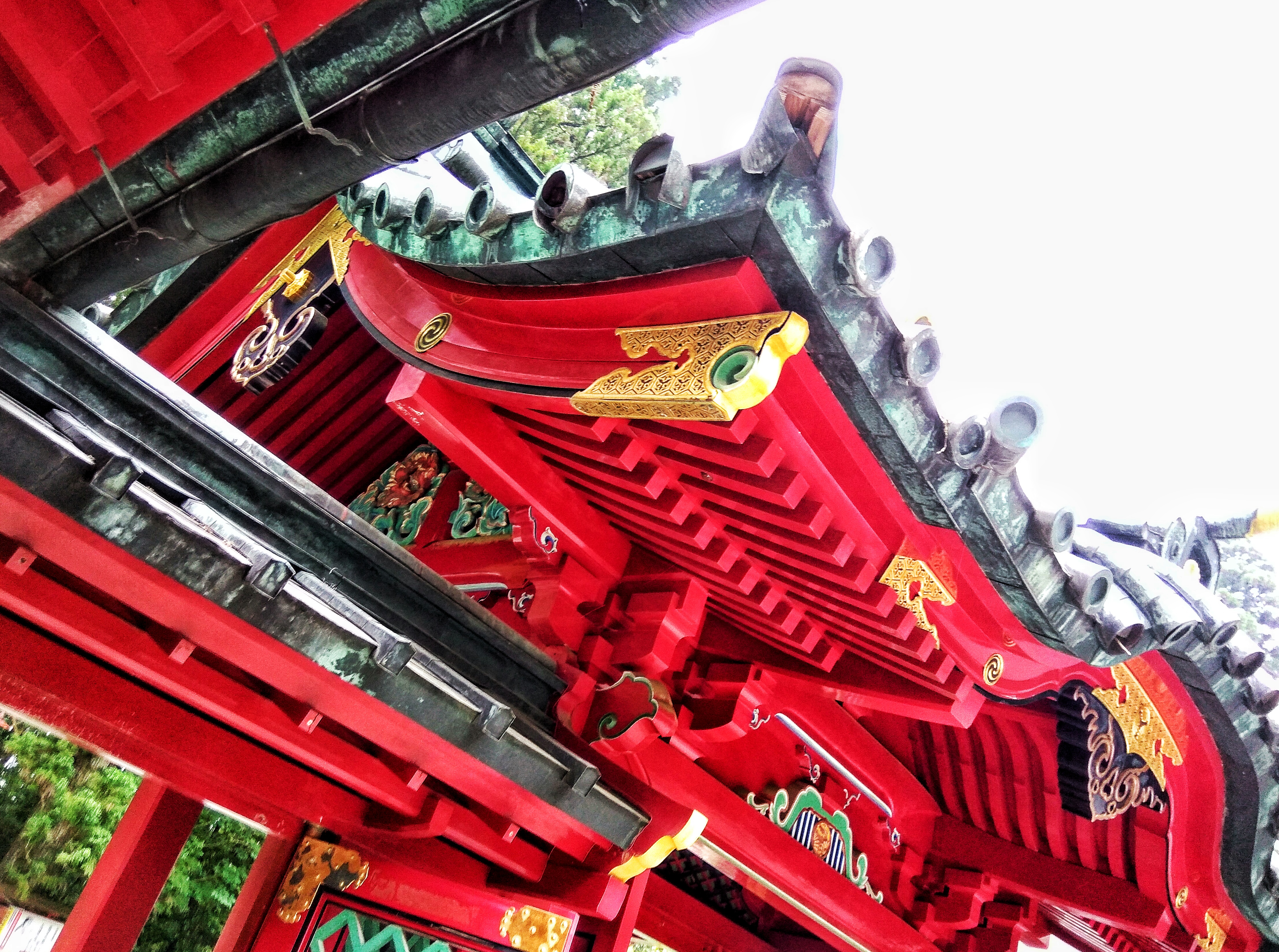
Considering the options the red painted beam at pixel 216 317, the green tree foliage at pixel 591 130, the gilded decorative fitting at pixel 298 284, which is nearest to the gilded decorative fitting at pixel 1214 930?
the gilded decorative fitting at pixel 298 284

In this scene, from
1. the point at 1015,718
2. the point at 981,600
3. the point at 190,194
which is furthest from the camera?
the point at 1015,718

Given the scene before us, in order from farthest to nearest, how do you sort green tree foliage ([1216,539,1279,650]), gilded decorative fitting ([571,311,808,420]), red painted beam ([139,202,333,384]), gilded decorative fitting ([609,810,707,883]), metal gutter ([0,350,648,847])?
green tree foliage ([1216,539,1279,650]), red painted beam ([139,202,333,384]), gilded decorative fitting ([609,810,707,883]), gilded decorative fitting ([571,311,808,420]), metal gutter ([0,350,648,847])

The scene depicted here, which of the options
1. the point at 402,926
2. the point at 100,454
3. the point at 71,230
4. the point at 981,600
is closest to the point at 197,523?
the point at 100,454

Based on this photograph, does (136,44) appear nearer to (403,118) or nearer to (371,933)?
(403,118)

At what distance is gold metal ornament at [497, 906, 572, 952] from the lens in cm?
366

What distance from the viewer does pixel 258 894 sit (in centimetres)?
374

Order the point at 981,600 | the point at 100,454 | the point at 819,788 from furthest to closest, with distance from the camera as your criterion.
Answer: the point at 819,788 → the point at 981,600 → the point at 100,454

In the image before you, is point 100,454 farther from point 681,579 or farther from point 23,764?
point 23,764

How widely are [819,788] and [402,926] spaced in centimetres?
250

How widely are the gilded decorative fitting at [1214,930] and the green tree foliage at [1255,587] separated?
46.9 ft

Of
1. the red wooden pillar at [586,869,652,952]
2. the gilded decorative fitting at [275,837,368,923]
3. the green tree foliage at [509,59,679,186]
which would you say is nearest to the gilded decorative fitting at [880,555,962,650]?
the red wooden pillar at [586,869,652,952]

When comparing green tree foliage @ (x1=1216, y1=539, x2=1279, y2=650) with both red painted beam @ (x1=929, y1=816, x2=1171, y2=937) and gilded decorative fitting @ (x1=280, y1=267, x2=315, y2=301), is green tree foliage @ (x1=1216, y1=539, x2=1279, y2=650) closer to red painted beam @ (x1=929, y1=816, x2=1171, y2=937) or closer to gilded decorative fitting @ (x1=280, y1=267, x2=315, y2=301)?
red painted beam @ (x1=929, y1=816, x2=1171, y2=937)

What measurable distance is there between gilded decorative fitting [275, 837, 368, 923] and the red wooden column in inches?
17.5

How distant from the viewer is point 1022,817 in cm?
546
